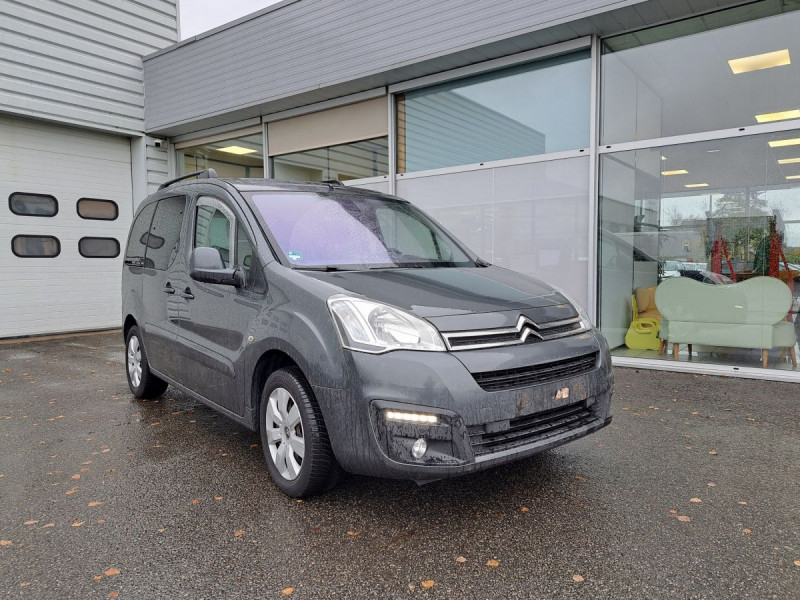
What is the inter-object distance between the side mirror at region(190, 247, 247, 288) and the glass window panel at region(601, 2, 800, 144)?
17.3 feet

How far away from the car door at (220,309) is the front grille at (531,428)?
1459mm

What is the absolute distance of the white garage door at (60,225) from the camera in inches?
396

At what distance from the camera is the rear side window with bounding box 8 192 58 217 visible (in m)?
10.1

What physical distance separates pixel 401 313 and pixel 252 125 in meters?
9.09

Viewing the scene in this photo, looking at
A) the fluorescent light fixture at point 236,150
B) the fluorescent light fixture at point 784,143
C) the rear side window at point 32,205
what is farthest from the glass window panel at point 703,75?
the rear side window at point 32,205

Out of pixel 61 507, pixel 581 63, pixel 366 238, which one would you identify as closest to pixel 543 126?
pixel 581 63

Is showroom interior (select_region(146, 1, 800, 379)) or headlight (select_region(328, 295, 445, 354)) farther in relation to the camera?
showroom interior (select_region(146, 1, 800, 379))

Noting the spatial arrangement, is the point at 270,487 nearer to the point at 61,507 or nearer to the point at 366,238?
the point at 61,507

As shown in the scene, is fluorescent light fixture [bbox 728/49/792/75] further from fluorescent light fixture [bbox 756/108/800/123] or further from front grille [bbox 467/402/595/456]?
front grille [bbox 467/402/595/456]

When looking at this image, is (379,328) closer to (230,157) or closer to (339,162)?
(339,162)

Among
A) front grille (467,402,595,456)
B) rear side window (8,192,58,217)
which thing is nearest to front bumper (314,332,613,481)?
front grille (467,402,595,456)

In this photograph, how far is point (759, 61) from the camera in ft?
20.0

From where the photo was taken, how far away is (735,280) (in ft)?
20.7

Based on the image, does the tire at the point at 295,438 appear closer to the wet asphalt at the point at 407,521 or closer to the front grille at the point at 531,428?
the wet asphalt at the point at 407,521
